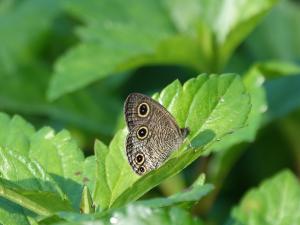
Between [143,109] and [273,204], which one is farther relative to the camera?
[273,204]

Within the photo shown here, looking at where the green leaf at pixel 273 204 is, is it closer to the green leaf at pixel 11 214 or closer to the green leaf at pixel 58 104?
the green leaf at pixel 11 214

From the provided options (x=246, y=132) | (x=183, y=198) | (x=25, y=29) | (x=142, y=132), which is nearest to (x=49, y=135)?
(x=142, y=132)

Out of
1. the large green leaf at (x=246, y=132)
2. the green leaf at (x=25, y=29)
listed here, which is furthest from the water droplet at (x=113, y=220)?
the green leaf at (x=25, y=29)

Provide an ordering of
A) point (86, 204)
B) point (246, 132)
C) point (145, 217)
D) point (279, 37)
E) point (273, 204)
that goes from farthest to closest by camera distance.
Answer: point (279, 37)
point (246, 132)
point (273, 204)
point (86, 204)
point (145, 217)

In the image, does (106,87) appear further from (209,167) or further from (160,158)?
(160,158)

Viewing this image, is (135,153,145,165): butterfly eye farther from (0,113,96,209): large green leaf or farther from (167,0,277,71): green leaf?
(167,0,277,71): green leaf

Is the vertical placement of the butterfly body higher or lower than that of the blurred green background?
lower

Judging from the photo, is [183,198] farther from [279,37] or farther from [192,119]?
[279,37]

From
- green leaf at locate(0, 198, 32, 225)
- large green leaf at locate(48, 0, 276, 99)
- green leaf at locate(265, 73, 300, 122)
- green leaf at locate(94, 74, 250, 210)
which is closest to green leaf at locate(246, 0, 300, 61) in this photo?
green leaf at locate(265, 73, 300, 122)
